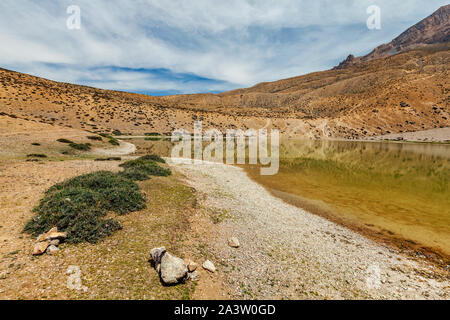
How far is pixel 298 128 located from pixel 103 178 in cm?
9659

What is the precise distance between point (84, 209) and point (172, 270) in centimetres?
481

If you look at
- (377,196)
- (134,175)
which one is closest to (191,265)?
(134,175)

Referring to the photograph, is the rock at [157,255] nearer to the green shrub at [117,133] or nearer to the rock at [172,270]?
the rock at [172,270]

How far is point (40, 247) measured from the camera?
611 cm

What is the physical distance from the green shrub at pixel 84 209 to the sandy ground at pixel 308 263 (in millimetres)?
4232

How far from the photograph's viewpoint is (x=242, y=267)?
736 cm

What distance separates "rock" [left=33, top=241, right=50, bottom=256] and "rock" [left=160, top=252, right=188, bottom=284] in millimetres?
3596

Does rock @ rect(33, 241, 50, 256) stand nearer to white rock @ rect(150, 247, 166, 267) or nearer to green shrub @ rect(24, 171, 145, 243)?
green shrub @ rect(24, 171, 145, 243)

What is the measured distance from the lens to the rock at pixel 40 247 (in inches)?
237

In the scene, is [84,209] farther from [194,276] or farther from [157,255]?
[194,276]

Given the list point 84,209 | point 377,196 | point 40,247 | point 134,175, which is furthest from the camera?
point 377,196

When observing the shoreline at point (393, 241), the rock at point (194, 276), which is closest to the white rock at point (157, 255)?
the rock at point (194, 276)

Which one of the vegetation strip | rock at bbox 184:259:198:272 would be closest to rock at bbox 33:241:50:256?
the vegetation strip

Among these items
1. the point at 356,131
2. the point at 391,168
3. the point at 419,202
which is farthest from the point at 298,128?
the point at 419,202
